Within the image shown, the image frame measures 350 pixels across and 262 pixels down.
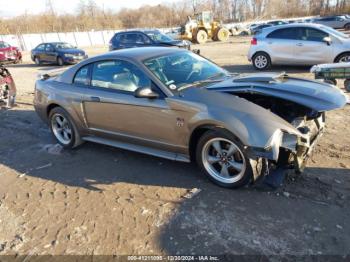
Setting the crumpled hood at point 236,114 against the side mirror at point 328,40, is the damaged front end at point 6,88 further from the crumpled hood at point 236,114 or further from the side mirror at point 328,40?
the side mirror at point 328,40

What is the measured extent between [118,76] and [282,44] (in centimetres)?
912

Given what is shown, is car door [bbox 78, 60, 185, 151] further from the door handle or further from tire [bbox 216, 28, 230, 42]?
tire [bbox 216, 28, 230, 42]

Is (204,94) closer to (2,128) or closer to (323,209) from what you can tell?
(323,209)

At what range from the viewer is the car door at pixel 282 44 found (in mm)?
12305

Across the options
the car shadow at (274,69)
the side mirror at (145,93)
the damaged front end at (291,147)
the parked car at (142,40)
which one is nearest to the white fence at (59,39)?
the parked car at (142,40)

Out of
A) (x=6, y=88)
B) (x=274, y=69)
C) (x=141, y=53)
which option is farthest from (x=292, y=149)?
(x=274, y=69)

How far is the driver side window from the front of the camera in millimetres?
4691

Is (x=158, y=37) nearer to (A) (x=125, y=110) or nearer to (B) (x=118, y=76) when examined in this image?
(B) (x=118, y=76)

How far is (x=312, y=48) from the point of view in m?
11.8

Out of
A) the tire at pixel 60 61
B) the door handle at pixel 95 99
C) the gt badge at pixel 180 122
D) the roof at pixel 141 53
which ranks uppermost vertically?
Result: the roof at pixel 141 53

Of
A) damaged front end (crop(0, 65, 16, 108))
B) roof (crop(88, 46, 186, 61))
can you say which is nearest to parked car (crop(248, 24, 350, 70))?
roof (crop(88, 46, 186, 61))

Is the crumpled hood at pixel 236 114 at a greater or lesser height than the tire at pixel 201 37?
greater

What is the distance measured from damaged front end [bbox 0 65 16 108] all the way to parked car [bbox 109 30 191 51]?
31.1 feet

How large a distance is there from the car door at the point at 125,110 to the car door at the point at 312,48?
8.88 metres
